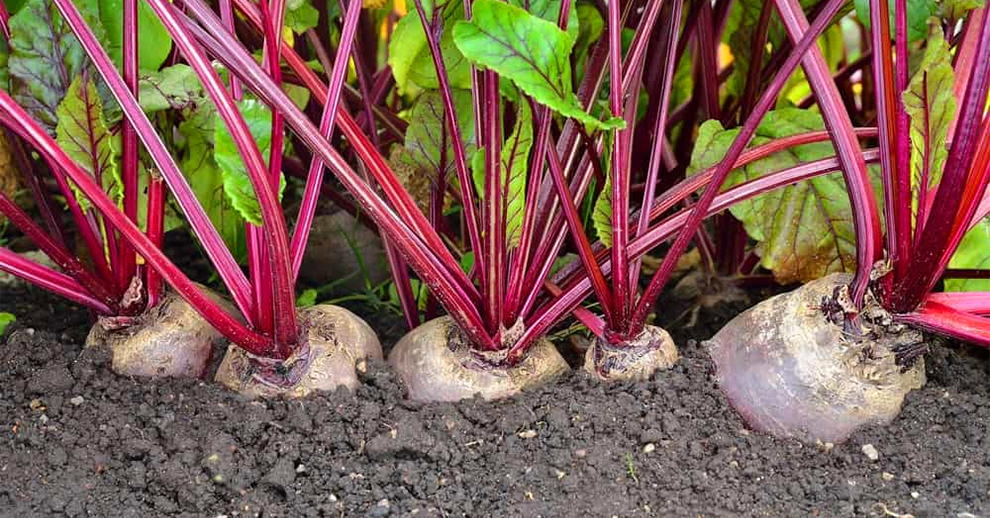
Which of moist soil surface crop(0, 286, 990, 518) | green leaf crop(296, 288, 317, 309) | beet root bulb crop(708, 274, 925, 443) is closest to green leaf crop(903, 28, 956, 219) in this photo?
beet root bulb crop(708, 274, 925, 443)

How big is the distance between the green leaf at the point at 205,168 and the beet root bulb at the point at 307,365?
232 millimetres

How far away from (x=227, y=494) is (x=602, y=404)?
481 mm

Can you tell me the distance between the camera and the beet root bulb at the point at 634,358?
1330 millimetres

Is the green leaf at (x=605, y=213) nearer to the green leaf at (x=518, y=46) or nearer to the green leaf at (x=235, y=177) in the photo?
the green leaf at (x=518, y=46)

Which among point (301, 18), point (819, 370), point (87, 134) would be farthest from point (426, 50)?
point (819, 370)

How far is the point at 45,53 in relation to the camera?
4.29ft

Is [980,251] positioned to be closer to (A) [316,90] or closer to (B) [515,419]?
(B) [515,419]

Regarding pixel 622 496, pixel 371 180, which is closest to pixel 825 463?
pixel 622 496

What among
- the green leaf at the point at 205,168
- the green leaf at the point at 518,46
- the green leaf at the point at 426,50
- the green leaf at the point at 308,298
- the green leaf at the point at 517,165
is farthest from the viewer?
the green leaf at the point at 308,298

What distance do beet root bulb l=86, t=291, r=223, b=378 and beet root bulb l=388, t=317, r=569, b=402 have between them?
0.96 ft

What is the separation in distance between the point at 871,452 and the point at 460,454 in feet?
1.67

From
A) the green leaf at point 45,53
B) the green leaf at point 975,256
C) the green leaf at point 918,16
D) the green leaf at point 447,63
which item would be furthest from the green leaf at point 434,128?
the green leaf at point 975,256

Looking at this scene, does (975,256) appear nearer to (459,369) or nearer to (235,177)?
(459,369)

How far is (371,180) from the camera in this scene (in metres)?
1.53
